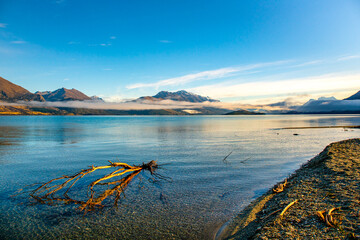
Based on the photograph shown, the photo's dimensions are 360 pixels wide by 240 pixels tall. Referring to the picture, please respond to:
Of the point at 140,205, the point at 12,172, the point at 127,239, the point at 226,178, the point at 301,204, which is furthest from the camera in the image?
the point at 12,172

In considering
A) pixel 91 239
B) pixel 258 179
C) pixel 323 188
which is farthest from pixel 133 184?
pixel 323 188

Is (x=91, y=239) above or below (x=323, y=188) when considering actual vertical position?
below

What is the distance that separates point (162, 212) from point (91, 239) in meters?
3.92

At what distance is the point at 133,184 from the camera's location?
16922 millimetres

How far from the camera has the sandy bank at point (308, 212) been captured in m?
7.53

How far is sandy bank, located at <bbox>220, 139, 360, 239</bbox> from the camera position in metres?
7.53

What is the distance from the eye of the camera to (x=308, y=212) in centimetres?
915

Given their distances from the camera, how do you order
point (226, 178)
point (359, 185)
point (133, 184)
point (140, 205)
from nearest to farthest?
point (359, 185) < point (140, 205) < point (133, 184) < point (226, 178)

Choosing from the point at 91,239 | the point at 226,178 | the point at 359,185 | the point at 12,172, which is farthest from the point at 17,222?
the point at 359,185

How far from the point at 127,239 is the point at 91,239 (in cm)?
166

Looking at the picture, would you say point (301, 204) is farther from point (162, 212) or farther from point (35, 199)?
point (35, 199)

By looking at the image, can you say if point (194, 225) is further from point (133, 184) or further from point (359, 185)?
point (359, 185)

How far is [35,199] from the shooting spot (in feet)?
44.7

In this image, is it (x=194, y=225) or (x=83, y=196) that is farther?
(x=83, y=196)
